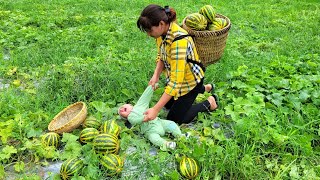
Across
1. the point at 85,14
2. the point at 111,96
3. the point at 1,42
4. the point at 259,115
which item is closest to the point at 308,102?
the point at 259,115

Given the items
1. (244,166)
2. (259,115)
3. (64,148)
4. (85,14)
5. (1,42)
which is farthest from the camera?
(85,14)

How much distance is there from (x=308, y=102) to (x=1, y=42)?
16.9 ft

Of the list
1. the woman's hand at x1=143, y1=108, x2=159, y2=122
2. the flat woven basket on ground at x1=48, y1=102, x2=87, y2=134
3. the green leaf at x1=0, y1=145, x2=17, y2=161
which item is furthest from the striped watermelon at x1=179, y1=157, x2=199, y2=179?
the green leaf at x1=0, y1=145, x2=17, y2=161

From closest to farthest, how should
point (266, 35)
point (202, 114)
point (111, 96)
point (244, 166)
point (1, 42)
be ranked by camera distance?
point (244, 166) < point (202, 114) < point (111, 96) < point (1, 42) < point (266, 35)

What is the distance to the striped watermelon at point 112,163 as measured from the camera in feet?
10.1

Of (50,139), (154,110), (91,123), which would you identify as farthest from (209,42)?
(50,139)

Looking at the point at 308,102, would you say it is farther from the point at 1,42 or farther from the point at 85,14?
the point at 85,14

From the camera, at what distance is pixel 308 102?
4.35 metres

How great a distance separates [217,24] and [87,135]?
80.1 inches

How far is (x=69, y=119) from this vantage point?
12.9ft

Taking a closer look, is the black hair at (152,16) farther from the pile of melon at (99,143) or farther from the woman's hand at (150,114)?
the pile of melon at (99,143)

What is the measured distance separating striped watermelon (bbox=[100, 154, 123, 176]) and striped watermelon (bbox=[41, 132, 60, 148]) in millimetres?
639

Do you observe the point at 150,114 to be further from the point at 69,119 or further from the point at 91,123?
the point at 69,119

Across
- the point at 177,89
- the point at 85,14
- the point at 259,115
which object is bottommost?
the point at 85,14
